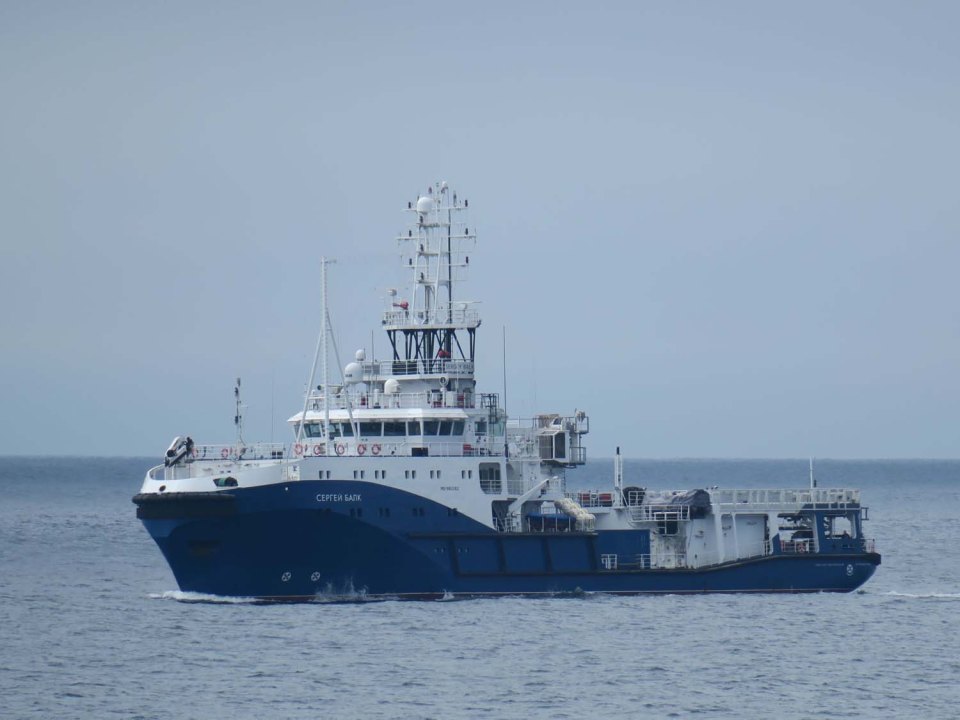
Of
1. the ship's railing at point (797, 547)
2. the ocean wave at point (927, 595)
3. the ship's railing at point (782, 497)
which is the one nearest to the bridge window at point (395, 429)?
the ship's railing at point (782, 497)

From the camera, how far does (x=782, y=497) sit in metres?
59.3

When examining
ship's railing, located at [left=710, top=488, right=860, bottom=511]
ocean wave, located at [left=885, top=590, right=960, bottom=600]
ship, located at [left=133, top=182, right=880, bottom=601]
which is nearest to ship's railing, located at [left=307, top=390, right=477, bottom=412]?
ship, located at [left=133, top=182, right=880, bottom=601]

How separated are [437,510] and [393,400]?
12.9ft

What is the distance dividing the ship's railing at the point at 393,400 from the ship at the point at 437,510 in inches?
1.7

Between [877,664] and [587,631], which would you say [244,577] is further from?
[877,664]

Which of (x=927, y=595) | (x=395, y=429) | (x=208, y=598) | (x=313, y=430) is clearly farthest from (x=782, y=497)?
(x=208, y=598)

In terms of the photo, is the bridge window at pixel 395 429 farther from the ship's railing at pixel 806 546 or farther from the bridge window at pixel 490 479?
the ship's railing at pixel 806 546

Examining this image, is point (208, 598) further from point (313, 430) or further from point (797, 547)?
point (797, 547)

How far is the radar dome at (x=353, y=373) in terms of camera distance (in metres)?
56.2

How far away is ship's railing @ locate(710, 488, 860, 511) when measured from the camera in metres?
58.6

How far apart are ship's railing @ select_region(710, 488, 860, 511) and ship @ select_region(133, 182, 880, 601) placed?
7 cm

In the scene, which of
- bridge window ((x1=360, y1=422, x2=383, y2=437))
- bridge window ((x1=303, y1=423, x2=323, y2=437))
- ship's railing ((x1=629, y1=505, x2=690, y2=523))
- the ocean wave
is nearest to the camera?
bridge window ((x1=360, y1=422, x2=383, y2=437))

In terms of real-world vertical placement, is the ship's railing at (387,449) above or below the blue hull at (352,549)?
above

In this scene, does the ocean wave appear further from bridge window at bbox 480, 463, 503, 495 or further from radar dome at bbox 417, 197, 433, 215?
radar dome at bbox 417, 197, 433, 215
